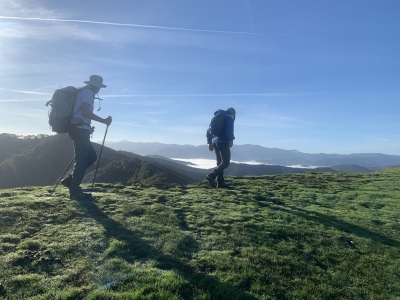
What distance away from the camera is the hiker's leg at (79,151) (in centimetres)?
1180

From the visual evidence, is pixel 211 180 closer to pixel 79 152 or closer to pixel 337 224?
pixel 337 224

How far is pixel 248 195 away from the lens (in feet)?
53.5

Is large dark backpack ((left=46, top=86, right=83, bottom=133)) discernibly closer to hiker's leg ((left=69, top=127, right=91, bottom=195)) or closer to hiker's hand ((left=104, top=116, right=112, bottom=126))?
hiker's leg ((left=69, top=127, right=91, bottom=195))

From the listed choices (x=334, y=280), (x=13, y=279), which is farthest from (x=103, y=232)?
(x=334, y=280)

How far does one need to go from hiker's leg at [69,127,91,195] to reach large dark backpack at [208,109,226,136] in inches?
286

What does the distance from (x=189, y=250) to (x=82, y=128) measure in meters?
6.85

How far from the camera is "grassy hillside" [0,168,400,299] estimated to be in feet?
19.9

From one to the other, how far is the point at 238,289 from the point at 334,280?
2575mm

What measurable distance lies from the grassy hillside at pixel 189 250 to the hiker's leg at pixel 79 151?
102cm

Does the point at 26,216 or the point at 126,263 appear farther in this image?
the point at 26,216

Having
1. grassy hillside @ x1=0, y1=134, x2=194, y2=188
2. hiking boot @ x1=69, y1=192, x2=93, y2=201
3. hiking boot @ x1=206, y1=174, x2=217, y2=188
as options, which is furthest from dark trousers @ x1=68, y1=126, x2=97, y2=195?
grassy hillside @ x1=0, y1=134, x2=194, y2=188

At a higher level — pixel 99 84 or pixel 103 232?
pixel 99 84

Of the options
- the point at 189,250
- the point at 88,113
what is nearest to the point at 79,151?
the point at 88,113

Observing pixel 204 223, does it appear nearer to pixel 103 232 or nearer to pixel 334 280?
pixel 103 232
